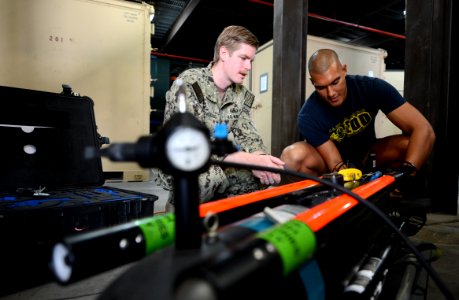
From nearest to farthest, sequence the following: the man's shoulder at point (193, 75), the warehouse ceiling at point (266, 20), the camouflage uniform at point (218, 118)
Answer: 1. the camouflage uniform at point (218, 118)
2. the man's shoulder at point (193, 75)
3. the warehouse ceiling at point (266, 20)

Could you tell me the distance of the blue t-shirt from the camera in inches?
74.1

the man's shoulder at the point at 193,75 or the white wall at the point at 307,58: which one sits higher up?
the white wall at the point at 307,58

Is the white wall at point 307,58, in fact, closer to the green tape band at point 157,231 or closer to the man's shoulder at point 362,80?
the man's shoulder at point 362,80

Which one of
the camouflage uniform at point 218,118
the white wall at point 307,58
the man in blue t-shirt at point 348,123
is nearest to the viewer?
the camouflage uniform at point 218,118

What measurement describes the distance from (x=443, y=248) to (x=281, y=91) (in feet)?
5.84

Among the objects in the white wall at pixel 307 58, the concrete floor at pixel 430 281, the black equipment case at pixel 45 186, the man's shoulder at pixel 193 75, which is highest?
the white wall at pixel 307 58

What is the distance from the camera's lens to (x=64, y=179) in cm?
125

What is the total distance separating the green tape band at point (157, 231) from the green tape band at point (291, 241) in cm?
17

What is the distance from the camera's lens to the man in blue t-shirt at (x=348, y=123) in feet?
5.82

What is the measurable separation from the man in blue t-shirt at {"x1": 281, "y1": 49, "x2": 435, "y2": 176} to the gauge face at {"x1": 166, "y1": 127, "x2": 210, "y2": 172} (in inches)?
A: 60.8

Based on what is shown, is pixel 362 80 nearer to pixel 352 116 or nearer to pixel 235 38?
pixel 352 116

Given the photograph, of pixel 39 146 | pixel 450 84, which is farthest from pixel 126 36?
pixel 450 84

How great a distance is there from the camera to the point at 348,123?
1954 mm

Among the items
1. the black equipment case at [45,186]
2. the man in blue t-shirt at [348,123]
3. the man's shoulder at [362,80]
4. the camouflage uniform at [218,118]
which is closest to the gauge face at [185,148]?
the black equipment case at [45,186]
